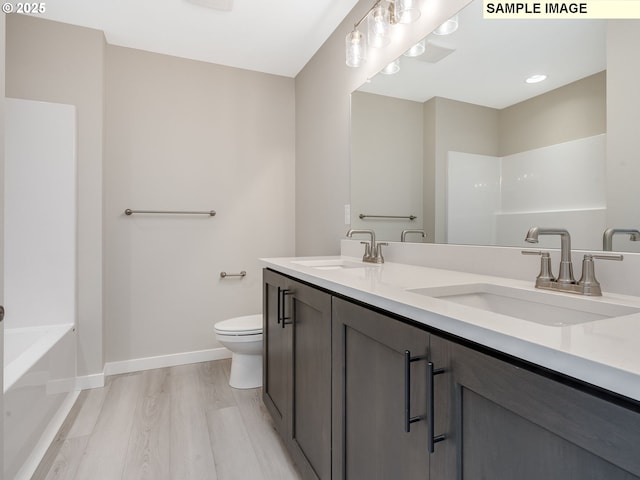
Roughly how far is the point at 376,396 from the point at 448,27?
1.41m

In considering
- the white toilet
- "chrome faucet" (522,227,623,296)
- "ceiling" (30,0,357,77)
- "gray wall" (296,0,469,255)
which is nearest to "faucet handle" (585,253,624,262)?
"chrome faucet" (522,227,623,296)

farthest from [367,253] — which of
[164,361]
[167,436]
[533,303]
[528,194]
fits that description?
[164,361]

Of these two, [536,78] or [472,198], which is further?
[472,198]

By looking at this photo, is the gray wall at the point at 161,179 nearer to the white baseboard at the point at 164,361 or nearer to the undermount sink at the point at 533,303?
the white baseboard at the point at 164,361

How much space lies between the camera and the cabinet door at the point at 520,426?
0.39 meters

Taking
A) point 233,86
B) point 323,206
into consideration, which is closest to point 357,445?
point 323,206

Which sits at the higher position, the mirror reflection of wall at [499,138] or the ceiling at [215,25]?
the ceiling at [215,25]

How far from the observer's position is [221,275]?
2.68 metres

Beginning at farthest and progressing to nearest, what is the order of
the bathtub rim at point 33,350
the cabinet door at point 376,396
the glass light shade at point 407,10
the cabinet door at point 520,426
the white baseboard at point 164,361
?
the white baseboard at point 164,361 < the glass light shade at point 407,10 < the bathtub rim at point 33,350 < the cabinet door at point 376,396 < the cabinet door at point 520,426

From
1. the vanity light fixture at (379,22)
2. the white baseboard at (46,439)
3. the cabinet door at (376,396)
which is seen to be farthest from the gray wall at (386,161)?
the white baseboard at (46,439)

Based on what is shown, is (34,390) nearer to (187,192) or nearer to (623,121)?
(187,192)

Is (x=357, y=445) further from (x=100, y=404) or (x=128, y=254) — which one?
(x=128, y=254)

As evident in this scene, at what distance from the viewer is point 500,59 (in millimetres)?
1202

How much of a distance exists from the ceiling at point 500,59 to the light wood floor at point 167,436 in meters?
1.68
